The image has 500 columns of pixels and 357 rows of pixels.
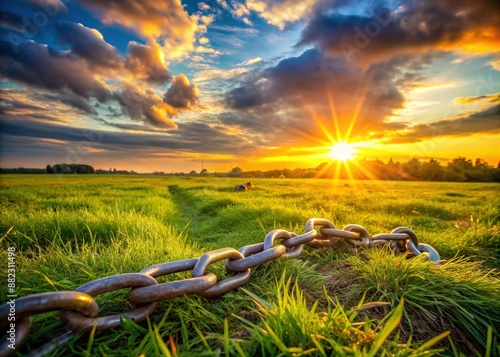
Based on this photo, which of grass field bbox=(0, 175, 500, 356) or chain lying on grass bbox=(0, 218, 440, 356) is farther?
grass field bbox=(0, 175, 500, 356)

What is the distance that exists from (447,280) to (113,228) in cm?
378

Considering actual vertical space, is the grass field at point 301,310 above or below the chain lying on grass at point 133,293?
below

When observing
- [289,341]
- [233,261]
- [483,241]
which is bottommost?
[483,241]

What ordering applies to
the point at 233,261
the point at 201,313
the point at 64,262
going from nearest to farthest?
the point at 201,313 → the point at 233,261 → the point at 64,262

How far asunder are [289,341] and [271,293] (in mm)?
576

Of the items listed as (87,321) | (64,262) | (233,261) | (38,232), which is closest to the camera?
(87,321)

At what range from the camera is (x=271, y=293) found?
1.73 metres

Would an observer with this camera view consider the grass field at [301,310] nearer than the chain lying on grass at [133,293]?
No

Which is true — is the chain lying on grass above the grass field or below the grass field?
above

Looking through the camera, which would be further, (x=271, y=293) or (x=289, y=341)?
(x=271, y=293)

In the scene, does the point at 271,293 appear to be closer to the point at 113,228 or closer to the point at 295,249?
the point at 295,249

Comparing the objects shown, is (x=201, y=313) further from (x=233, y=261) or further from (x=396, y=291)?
(x=396, y=291)

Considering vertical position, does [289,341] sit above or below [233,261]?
below

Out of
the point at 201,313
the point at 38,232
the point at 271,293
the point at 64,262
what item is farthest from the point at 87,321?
the point at 38,232
